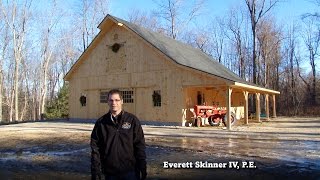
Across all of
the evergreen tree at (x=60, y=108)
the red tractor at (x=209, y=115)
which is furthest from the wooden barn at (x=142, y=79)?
the evergreen tree at (x=60, y=108)

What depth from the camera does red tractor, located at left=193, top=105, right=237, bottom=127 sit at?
20.4 metres

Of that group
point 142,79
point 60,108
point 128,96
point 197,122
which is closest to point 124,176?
point 197,122

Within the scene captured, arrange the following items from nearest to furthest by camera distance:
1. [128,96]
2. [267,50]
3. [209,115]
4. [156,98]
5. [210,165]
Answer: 1. [210,165]
2. [209,115]
3. [156,98]
4. [128,96]
5. [267,50]

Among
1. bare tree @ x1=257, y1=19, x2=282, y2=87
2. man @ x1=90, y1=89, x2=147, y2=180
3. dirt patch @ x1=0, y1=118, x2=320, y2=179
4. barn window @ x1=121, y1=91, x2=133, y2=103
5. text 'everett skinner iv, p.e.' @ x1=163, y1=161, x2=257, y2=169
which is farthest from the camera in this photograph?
bare tree @ x1=257, y1=19, x2=282, y2=87

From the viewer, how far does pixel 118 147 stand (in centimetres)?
403

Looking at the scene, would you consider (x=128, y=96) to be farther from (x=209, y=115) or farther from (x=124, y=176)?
(x=124, y=176)

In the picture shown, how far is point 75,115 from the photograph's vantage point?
2575 cm

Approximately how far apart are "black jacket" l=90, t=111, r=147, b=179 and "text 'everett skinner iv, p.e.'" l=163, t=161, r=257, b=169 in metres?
4.08

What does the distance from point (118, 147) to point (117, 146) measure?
0.02 m

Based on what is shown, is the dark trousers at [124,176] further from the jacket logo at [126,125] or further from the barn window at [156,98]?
the barn window at [156,98]

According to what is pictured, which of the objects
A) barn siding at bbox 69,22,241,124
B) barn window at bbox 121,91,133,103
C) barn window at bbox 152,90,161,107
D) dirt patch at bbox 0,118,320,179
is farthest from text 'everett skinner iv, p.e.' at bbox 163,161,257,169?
barn window at bbox 121,91,133,103

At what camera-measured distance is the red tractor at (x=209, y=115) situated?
20.4 metres

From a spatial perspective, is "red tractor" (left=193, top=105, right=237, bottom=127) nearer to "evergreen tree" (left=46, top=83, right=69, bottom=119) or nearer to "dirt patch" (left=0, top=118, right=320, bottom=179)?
"dirt patch" (left=0, top=118, right=320, bottom=179)

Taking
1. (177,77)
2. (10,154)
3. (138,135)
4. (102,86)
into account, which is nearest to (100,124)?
(138,135)
